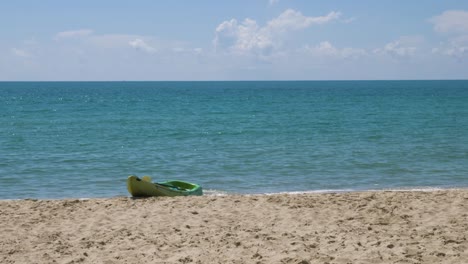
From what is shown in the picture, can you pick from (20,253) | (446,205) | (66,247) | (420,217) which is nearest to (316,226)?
(420,217)

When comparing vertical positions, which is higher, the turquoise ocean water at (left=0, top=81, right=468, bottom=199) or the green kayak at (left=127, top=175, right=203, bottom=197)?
the green kayak at (left=127, top=175, right=203, bottom=197)

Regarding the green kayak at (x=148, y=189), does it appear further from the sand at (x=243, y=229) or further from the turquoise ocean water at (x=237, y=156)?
the turquoise ocean water at (x=237, y=156)

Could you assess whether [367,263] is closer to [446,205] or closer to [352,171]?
[446,205]

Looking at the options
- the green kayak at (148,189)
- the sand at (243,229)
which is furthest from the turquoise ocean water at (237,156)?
the sand at (243,229)

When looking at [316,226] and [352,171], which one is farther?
[352,171]

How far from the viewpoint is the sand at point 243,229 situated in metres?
9.29

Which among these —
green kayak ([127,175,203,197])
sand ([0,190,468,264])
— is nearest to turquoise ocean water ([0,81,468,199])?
green kayak ([127,175,203,197])

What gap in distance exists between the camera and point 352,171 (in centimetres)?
2078

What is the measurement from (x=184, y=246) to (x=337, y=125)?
31652 mm

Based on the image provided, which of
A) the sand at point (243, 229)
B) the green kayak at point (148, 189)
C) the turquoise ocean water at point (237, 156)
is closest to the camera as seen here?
the sand at point (243, 229)

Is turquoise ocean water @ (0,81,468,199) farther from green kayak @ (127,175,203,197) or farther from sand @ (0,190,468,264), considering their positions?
sand @ (0,190,468,264)

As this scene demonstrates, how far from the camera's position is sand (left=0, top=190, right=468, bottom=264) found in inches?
366

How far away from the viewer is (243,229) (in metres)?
10.9

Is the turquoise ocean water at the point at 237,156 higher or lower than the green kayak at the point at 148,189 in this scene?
lower
